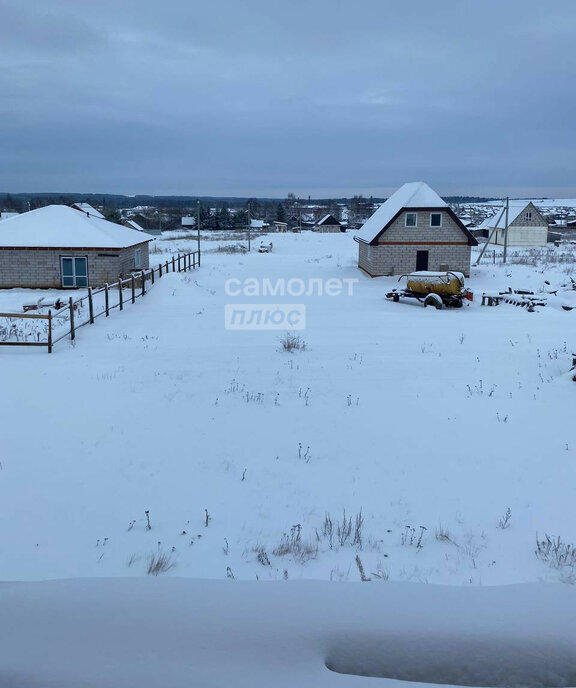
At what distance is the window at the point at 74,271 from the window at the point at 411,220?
17.1m

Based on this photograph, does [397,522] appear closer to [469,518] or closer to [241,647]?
[469,518]

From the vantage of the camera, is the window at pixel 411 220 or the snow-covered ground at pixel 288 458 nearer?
the snow-covered ground at pixel 288 458

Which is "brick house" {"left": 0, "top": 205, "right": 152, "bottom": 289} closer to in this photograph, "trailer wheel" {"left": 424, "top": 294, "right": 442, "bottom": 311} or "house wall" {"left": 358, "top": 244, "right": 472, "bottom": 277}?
"house wall" {"left": 358, "top": 244, "right": 472, "bottom": 277}

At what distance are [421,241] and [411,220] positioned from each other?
129cm

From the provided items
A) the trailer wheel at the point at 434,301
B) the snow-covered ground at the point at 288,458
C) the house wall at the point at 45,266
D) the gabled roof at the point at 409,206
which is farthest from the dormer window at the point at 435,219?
the snow-covered ground at the point at 288,458

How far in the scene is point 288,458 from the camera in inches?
322

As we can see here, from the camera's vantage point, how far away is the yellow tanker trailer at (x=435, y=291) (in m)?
23.0

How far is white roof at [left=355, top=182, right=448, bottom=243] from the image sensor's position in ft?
105

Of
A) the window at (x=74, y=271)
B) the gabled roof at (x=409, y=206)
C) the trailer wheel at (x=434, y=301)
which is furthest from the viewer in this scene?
the gabled roof at (x=409, y=206)

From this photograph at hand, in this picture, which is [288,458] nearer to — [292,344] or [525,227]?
[292,344]

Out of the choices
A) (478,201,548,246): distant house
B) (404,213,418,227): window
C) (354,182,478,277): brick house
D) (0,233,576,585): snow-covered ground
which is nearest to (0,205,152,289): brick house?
(0,233,576,585): snow-covered ground

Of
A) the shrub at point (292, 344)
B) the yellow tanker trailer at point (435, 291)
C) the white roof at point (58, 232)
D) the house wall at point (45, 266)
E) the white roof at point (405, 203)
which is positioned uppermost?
the white roof at point (405, 203)

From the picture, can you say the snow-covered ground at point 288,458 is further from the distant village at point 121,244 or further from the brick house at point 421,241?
the brick house at point 421,241

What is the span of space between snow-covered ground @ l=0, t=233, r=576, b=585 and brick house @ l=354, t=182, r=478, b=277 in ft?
55.9
